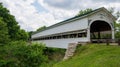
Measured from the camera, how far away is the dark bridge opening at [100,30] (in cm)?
Result: 2846

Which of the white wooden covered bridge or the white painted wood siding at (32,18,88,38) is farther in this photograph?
the white painted wood siding at (32,18,88,38)

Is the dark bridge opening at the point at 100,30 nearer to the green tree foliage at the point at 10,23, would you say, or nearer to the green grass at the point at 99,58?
the green grass at the point at 99,58

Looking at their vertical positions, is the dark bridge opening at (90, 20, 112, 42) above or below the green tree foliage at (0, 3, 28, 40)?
below

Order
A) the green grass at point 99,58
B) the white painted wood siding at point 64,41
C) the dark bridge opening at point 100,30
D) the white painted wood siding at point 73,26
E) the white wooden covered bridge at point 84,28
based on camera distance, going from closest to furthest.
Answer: the green grass at point 99,58, the white wooden covered bridge at point 84,28, the white painted wood siding at point 73,26, the white painted wood siding at point 64,41, the dark bridge opening at point 100,30

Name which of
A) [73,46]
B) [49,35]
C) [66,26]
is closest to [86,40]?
[73,46]

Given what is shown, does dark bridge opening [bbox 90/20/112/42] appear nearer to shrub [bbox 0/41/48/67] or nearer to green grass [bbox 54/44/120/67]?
green grass [bbox 54/44/120/67]

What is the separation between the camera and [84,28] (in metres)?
25.0

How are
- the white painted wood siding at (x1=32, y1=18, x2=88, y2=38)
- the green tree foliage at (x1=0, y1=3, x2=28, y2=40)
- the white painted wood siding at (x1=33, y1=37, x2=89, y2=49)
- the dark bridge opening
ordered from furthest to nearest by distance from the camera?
the green tree foliage at (x1=0, y1=3, x2=28, y2=40) < the dark bridge opening < the white painted wood siding at (x1=33, y1=37, x2=89, y2=49) < the white painted wood siding at (x1=32, y1=18, x2=88, y2=38)

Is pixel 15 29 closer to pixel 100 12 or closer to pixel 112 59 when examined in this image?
pixel 100 12

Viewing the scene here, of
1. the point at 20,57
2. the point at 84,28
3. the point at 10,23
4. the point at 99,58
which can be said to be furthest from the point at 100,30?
the point at 10,23

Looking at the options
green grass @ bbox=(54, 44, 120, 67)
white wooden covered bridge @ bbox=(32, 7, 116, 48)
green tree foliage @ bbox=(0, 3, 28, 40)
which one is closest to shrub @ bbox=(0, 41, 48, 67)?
green grass @ bbox=(54, 44, 120, 67)

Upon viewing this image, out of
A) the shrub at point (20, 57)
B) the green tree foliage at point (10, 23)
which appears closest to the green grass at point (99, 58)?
the shrub at point (20, 57)

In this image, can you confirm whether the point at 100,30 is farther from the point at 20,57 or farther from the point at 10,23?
the point at 10,23

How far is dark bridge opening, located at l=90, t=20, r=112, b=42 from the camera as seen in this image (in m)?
28.5
